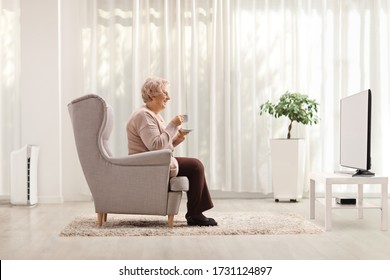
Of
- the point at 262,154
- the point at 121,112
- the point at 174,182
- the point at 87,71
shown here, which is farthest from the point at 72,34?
the point at 174,182

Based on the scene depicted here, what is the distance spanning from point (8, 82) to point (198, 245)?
161 inches

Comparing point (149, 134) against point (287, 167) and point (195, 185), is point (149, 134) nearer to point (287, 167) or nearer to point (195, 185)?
point (195, 185)

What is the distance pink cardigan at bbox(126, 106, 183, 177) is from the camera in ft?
16.6

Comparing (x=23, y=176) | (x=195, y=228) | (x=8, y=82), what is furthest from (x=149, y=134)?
(x=8, y=82)

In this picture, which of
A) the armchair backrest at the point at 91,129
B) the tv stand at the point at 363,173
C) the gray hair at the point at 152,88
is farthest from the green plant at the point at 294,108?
the armchair backrest at the point at 91,129

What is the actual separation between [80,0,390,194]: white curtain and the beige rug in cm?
180

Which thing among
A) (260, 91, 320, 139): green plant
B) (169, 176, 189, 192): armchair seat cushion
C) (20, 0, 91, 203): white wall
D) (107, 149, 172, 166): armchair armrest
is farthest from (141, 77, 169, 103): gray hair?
(20, 0, 91, 203): white wall

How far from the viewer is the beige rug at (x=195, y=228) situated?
484 centimetres

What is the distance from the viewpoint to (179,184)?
16.5ft

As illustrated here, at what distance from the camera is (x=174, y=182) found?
5.05m

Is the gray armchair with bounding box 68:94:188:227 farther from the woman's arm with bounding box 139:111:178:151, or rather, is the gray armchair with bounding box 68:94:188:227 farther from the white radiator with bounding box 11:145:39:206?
the white radiator with bounding box 11:145:39:206

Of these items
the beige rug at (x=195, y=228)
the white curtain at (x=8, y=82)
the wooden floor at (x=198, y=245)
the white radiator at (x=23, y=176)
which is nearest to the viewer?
the wooden floor at (x=198, y=245)

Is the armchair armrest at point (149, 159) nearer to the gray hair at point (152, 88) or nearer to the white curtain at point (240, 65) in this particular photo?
the gray hair at point (152, 88)

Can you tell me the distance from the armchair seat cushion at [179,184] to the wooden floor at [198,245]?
1.59 feet
